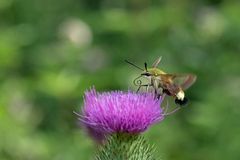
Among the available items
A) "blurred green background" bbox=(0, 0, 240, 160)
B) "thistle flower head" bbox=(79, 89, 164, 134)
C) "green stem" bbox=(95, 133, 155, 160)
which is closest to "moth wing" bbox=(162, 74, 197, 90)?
"thistle flower head" bbox=(79, 89, 164, 134)

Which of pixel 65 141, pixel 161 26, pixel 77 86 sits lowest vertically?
pixel 65 141

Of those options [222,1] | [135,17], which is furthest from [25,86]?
[222,1]

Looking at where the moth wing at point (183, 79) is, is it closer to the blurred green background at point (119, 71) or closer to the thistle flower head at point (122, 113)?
the thistle flower head at point (122, 113)

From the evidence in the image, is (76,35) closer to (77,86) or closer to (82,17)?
(82,17)

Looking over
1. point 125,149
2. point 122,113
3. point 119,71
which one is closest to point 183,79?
point 122,113

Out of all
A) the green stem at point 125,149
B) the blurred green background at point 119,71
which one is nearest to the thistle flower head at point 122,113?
the green stem at point 125,149

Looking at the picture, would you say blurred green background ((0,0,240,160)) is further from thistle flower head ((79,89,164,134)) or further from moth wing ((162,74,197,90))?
moth wing ((162,74,197,90))
